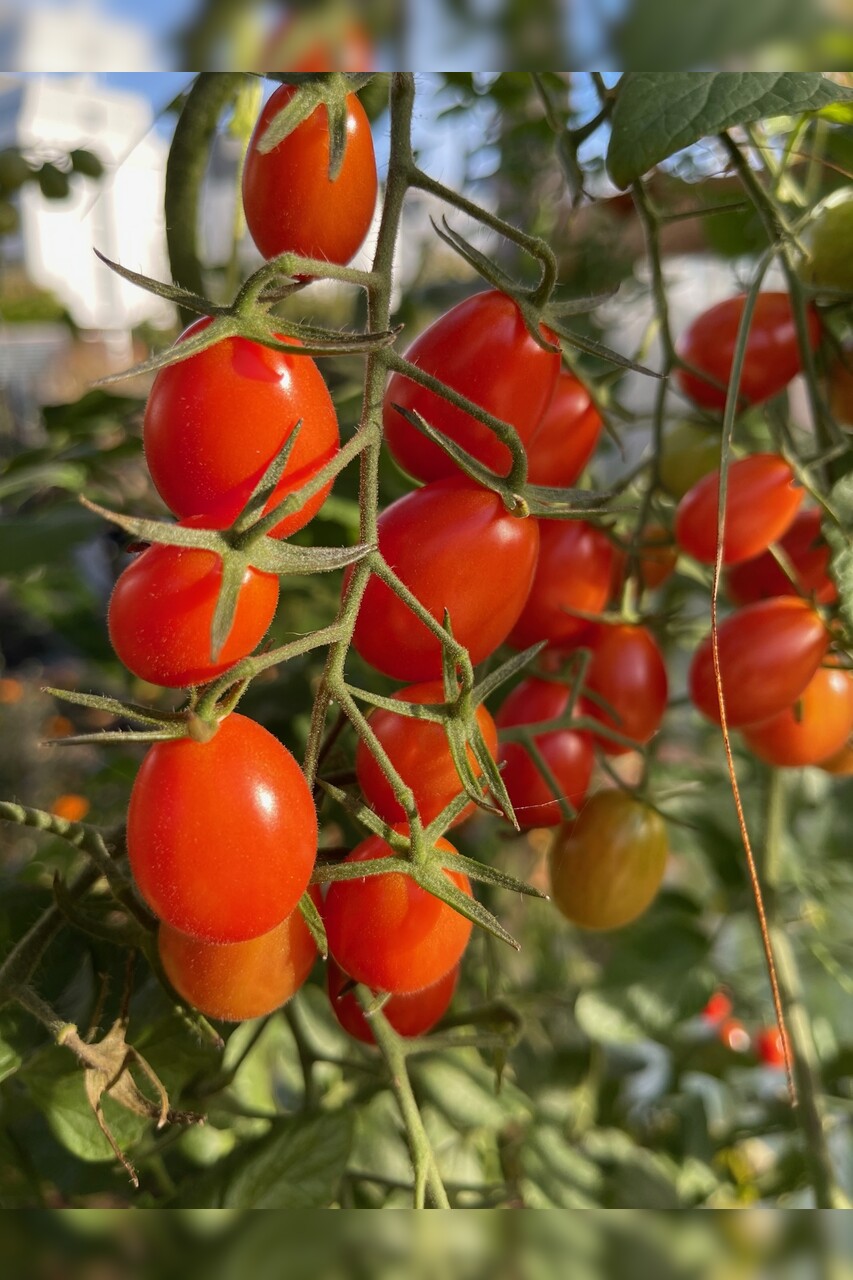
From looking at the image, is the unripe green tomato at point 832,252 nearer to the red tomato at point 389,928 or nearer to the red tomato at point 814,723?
the red tomato at point 814,723

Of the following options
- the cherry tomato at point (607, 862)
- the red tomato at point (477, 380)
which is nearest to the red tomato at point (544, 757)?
the cherry tomato at point (607, 862)

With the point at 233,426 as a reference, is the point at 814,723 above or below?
below

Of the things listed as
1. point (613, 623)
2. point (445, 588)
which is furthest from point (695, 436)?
point (445, 588)

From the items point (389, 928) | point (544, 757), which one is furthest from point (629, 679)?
point (389, 928)

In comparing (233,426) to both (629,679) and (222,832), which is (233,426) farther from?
(629,679)

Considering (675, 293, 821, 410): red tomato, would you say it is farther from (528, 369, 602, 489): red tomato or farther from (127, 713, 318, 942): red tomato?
(127, 713, 318, 942): red tomato

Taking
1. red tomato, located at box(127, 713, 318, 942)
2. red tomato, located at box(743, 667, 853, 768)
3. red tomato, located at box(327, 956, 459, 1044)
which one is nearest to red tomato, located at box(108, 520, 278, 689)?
red tomato, located at box(127, 713, 318, 942)

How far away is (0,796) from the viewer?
33 centimetres

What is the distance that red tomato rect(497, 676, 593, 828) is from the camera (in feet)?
1.18

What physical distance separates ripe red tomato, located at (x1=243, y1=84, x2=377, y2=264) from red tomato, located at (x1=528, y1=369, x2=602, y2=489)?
0.10m

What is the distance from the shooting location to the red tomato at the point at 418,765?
257 mm

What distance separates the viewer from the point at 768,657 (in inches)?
14.1

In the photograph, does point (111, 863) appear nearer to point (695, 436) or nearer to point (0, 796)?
point (0, 796)

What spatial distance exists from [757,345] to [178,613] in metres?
0.28
